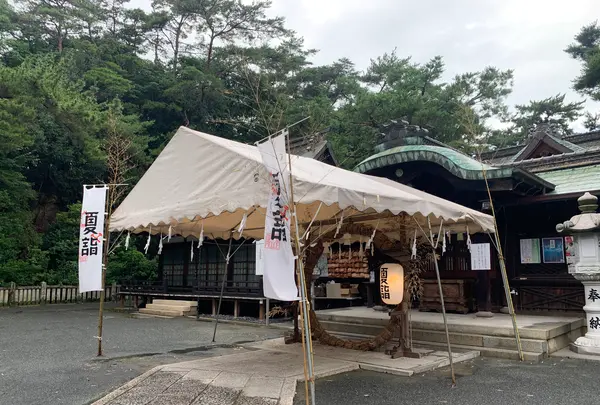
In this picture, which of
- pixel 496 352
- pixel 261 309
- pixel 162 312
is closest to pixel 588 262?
pixel 496 352

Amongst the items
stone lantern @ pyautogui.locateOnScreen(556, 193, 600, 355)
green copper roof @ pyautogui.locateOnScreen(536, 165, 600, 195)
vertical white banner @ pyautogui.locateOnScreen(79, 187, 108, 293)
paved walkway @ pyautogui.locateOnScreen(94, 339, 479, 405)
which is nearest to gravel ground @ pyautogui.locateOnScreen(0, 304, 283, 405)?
paved walkway @ pyautogui.locateOnScreen(94, 339, 479, 405)

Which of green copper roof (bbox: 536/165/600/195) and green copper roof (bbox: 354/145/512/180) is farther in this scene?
green copper roof (bbox: 354/145/512/180)

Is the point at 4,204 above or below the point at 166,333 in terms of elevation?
above

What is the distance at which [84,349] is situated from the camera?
935cm

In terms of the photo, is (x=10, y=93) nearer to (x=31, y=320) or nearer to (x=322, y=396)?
(x=31, y=320)

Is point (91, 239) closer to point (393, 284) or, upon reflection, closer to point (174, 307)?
point (393, 284)

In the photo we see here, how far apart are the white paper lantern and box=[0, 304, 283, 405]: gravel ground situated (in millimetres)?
3723

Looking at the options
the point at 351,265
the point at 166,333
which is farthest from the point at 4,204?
the point at 351,265

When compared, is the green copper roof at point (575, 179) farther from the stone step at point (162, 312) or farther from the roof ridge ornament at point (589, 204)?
the stone step at point (162, 312)

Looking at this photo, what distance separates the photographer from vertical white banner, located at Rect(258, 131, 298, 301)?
4.58m

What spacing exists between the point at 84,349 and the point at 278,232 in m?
6.88

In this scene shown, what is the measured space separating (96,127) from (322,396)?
19440mm

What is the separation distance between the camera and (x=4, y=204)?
747 inches

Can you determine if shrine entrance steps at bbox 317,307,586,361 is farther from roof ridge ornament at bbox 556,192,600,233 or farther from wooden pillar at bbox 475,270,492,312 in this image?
roof ridge ornament at bbox 556,192,600,233
